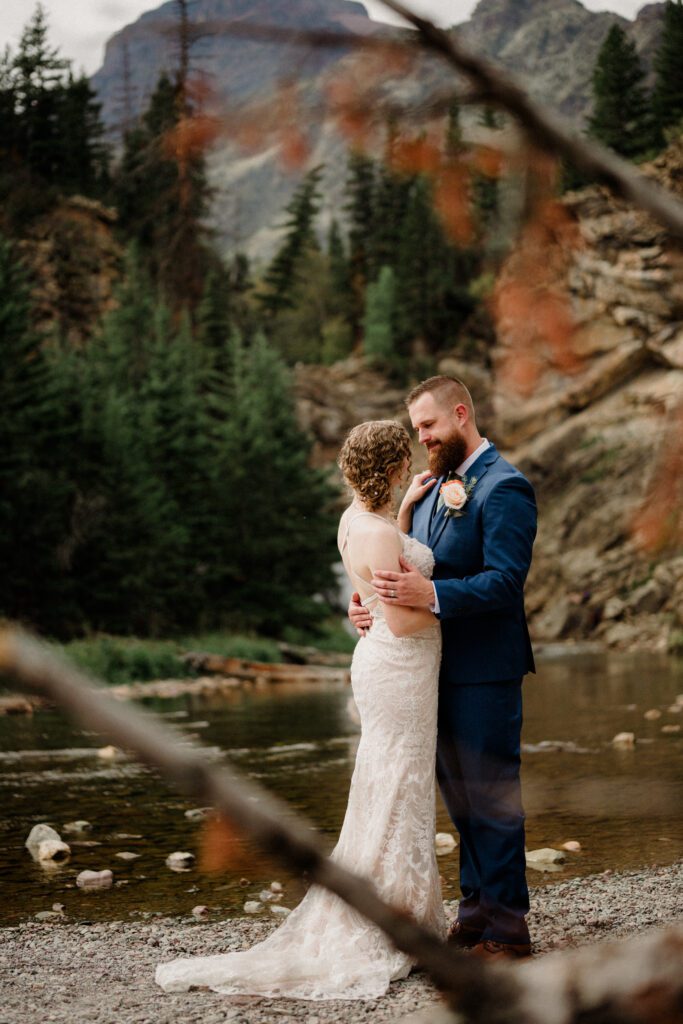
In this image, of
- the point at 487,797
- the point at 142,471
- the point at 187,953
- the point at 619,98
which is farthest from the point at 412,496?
the point at 142,471

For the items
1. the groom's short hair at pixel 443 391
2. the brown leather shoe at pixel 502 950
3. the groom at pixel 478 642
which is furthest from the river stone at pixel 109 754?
the groom's short hair at pixel 443 391

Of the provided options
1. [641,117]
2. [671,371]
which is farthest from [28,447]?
[641,117]

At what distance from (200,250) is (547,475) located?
159 feet

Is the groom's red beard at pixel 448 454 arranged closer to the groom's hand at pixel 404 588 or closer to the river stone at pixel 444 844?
the groom's hand at pixel 404 588

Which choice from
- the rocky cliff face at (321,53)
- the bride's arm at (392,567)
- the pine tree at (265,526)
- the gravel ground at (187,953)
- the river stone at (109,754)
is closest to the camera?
the rocky cliff face at (321,53)

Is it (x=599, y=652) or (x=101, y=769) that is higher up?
(x=101, y=769)

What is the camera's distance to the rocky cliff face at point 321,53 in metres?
1.78

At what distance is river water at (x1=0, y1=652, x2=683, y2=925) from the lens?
726 centimetres

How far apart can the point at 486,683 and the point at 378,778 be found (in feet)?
2.35

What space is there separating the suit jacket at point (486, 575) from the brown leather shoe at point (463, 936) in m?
1.24

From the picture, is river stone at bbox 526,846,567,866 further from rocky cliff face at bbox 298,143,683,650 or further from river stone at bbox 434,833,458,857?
rocky cliff face at bbox 298,143,683,650

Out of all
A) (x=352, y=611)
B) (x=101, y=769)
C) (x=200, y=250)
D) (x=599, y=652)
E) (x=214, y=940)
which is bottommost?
(x=599, y=652)

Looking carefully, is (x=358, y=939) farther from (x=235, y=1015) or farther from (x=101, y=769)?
(x=101, y=769)

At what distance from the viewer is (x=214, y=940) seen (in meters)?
5.83
